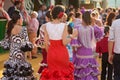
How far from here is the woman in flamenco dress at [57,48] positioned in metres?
6.57

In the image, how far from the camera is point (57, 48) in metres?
6.68

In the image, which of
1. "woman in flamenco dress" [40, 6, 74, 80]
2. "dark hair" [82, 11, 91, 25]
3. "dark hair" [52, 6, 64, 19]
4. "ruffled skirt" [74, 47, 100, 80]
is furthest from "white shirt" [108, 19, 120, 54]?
"ruffled skirt" [74, 47, 100, 80]

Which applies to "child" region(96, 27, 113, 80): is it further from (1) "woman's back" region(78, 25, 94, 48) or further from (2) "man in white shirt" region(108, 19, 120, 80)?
(2) "man in white shirt" region(108, 19, 120, 80)

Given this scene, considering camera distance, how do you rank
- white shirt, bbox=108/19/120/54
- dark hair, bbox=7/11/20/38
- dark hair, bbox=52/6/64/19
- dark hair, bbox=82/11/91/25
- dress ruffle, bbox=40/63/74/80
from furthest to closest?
1. dark hair, bbox=82/11/91/25
2. dark hair, bbox=7/11/20/38
3. dress ruffle, bbox=40/63/74/80
4. dark hair, bbox=52/6/64/19
5. white shirt, bbox=108/19/120/54

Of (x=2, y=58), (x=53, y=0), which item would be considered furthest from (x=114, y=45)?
(x=53, y=0)

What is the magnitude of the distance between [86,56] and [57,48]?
5.32 feet

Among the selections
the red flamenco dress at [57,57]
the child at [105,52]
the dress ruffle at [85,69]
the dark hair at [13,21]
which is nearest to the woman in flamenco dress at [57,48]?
the red flamenco dress at [57,57]

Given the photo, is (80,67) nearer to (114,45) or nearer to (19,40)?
(19,40)

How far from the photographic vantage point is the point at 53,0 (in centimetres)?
2250

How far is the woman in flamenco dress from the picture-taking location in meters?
6.57

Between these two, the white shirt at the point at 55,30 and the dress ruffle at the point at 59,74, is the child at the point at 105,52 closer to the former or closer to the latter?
the dress ruffle at the point at 59,74

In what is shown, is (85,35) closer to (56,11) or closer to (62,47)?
(62,47)

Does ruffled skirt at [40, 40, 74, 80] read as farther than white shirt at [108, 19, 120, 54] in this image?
Yes

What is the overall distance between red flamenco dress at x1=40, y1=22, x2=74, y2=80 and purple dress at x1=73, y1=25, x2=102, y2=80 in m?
1.36
